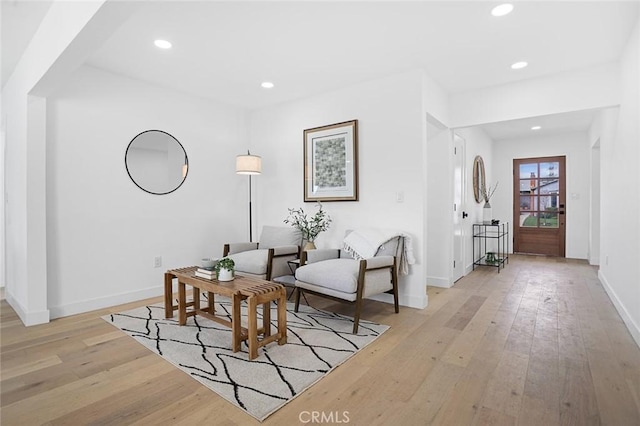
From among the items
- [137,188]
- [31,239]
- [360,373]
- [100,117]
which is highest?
[100,117]

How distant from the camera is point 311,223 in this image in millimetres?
4117

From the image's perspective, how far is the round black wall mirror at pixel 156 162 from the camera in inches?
146

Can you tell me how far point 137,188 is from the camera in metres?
3.71

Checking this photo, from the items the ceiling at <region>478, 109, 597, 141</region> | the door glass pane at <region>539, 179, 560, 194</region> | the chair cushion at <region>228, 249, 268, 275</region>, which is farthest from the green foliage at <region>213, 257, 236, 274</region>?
the door glass pane at <region>539, 179, 560, 194</region>

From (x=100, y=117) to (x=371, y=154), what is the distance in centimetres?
285

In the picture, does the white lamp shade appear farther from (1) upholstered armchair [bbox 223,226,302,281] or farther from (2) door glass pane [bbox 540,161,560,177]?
(2) door glass pane [bbox 540,161,560,177]

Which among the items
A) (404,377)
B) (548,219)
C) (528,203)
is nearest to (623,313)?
(404,377)

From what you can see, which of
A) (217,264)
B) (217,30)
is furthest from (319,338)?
(217,30)

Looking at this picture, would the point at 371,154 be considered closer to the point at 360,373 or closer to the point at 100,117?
the point at 360,373

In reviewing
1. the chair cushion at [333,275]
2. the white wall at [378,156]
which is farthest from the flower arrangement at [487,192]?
the chair cushion at [333,275]

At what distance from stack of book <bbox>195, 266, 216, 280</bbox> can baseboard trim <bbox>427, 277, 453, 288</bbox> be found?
2.87 metres

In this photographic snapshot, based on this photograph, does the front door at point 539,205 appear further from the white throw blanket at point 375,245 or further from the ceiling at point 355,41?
the white throw blanket at point 375,245

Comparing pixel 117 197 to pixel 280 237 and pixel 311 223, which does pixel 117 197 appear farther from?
pixel 311 223

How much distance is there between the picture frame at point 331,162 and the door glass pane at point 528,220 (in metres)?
5.10
